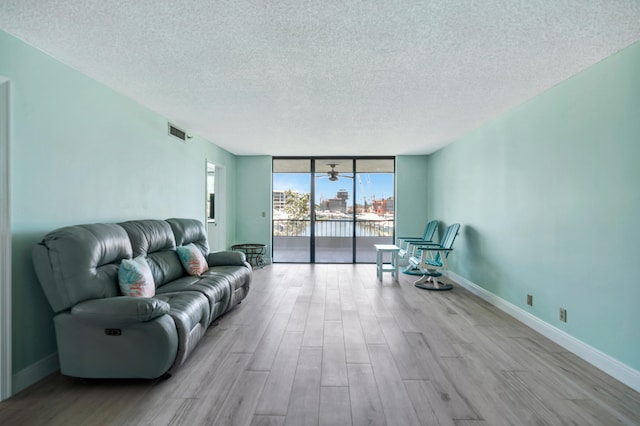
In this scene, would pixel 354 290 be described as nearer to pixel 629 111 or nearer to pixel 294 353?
pixel 294 353

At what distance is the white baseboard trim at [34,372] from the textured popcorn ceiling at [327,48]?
2253mm

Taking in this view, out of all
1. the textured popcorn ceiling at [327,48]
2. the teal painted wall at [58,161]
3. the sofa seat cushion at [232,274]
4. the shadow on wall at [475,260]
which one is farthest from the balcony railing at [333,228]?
the teal painted wall at [58,161]

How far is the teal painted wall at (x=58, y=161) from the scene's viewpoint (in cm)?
217

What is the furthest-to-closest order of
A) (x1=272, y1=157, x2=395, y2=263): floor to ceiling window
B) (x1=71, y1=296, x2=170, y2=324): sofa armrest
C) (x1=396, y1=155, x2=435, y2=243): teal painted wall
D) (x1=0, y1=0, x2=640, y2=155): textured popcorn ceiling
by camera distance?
(x1=272, y1=157, x2=395, y2=263): floor to ceiling window
(x1=396, y1=155, x2=435, y2=243): teal painted wall
(x1=71, y1=296, x2=170, y2=324): sofa armrest
(x1=0, y1=0, x2=640, y2=155): textured popcorn ceiling

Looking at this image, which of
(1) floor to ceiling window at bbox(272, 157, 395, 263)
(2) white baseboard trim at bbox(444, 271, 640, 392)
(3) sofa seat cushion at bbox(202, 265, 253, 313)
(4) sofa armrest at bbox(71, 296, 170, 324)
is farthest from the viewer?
(1) floor to ceiling window at bbox(272, 157, 395, 263)

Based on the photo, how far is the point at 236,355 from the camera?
2.66 metres

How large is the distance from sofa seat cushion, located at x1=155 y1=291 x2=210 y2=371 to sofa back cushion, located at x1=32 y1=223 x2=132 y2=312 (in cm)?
46

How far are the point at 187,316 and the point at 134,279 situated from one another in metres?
0.55

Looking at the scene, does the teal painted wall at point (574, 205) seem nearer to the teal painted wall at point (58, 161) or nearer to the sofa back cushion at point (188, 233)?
the sofa back cushion at point (188, 233)

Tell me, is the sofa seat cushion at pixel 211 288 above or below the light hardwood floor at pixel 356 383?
above

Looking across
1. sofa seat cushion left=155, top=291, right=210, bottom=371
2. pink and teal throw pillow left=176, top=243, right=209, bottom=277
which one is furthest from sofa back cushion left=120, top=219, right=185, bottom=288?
sofa seat cushion left=155, top=291, right=210, bottom=371

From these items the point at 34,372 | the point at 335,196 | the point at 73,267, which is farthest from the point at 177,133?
the point at 335,196

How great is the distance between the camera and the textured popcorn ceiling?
186 cm

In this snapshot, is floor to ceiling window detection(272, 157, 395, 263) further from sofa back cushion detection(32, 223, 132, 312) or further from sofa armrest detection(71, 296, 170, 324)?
sofa armrest detection(71, 296, 170, 324)
